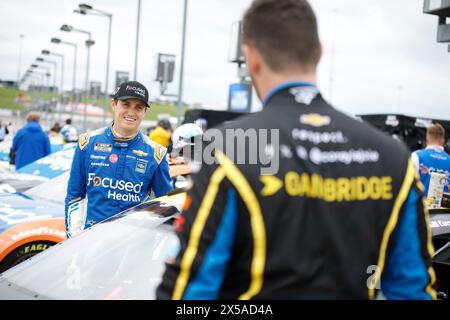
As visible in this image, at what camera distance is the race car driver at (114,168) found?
3.46 m

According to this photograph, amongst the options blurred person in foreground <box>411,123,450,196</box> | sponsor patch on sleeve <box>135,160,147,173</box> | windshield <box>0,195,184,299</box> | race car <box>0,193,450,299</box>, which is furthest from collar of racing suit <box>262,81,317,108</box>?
blurred person in foreground <box>411,123,450,196</box>

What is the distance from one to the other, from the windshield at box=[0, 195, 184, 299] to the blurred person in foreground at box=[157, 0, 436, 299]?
1108 millimetres

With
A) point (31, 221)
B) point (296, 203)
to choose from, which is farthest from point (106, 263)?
point (31, 221)

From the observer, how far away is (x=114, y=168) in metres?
3.47

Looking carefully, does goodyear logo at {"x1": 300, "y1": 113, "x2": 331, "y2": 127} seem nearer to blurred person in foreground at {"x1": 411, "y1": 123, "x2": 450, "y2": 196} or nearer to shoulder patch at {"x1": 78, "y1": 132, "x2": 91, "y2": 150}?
shoulder patch at {"x1": 78, "y1": 132, "x2": 91, "y2": 150}

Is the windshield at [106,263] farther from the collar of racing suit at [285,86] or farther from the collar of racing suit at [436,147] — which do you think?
the collar of racing suit at [436,147]

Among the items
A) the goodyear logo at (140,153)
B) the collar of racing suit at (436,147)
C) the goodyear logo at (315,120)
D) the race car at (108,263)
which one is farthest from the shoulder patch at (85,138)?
the collar of racing suit at (436,147)

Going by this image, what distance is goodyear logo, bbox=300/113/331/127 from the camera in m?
1.27

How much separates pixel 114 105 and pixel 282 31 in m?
2.54
